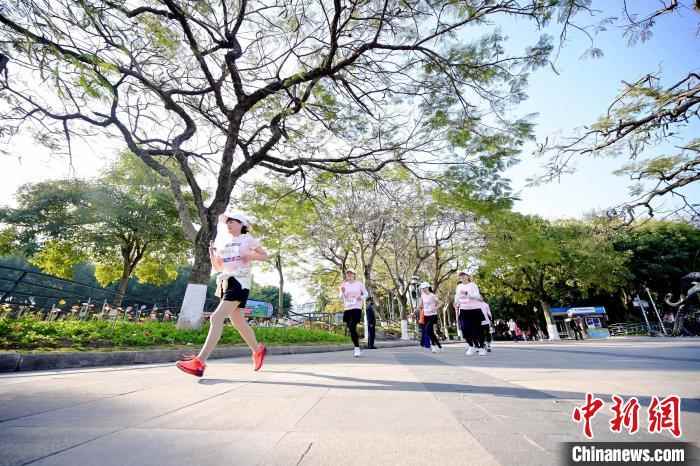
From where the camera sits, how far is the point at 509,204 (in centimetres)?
864

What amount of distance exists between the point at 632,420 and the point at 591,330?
33.2 m

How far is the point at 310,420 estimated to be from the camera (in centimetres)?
186

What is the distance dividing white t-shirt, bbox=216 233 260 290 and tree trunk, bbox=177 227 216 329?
557 cm

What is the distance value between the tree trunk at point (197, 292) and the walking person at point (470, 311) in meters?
6.30

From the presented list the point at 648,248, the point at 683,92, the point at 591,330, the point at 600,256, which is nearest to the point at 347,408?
the point at 683,92

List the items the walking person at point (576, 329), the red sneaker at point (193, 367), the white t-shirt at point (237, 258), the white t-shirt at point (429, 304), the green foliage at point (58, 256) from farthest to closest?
the walking person at point (576, 329) → the green foliage at point (58, 256) → the white t-shirt at point (429, 304) → the white t-shirt at point (237, 258) → the red sneaker at point (193, 367)

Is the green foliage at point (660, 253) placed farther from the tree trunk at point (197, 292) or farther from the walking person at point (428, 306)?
the tree trunk at point (197, 292)

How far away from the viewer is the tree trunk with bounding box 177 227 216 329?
8375 millimetres

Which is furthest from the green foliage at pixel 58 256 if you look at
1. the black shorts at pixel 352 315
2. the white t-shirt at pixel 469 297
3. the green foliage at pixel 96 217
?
the white t-shirt at pixel 469 297

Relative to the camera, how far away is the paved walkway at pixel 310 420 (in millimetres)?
1339

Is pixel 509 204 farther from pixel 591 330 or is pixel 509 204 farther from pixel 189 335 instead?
pixel 591 330

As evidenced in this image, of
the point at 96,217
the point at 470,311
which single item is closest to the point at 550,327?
the point at 470,311

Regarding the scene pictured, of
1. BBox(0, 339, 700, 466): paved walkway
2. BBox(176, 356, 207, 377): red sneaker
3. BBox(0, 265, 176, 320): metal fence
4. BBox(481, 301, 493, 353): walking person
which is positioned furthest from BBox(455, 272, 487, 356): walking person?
BBox(0, 265, 176, 320): metal fence

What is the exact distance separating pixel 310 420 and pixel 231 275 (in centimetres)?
210
